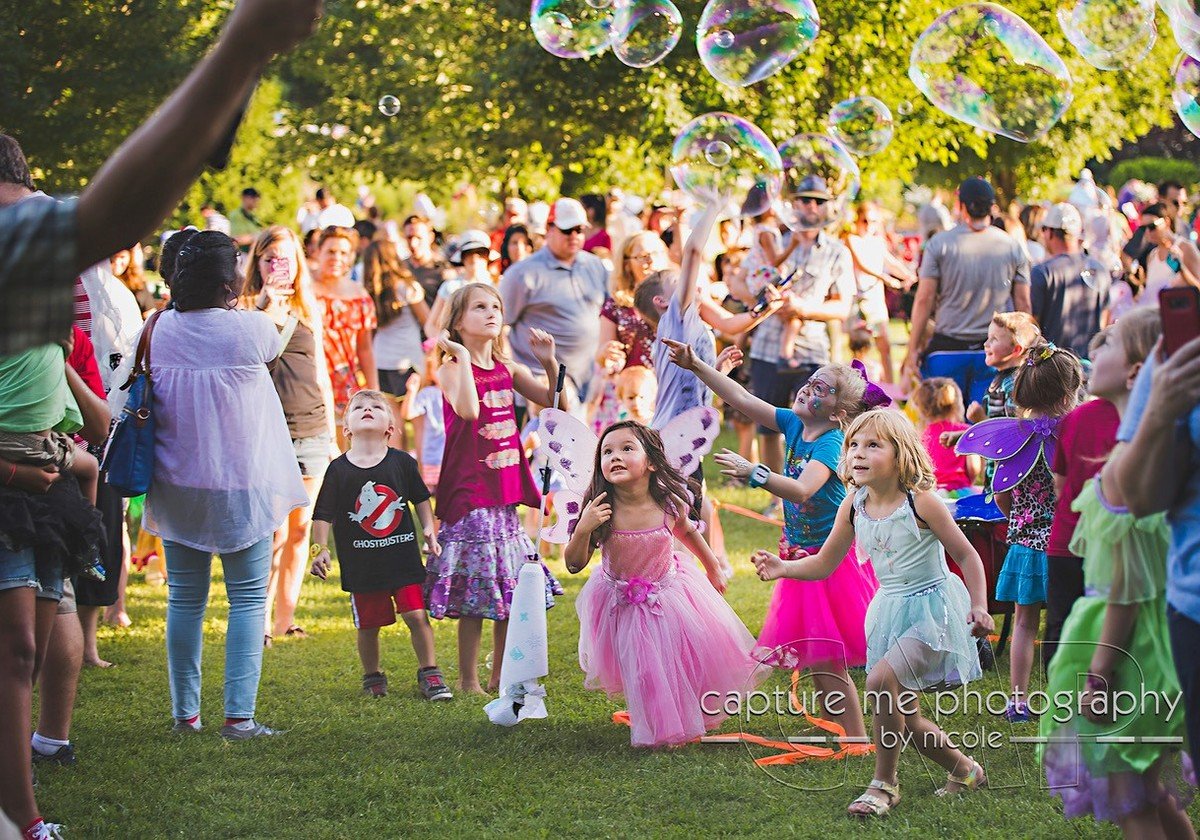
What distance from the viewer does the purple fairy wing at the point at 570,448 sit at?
19.7 ft

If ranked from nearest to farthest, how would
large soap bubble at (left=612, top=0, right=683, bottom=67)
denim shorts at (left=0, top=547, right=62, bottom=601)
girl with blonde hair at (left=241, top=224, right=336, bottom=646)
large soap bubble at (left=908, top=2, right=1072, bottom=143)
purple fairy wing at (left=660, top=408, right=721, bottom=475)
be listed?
1. denim shorts at (left=0, top=547, right=62, bottom=601)
2. purple fairy wing at (left=660, top=408, right=721, bottom=475)
3. girl with blonde hair at (left=241, top=224, right=336, bottom=646)
4. large soap bubble at (left=908, top=2, right=1072, bottom=143)
5. large soap bubble at (left=612, top=0, right=683, bottom=67)

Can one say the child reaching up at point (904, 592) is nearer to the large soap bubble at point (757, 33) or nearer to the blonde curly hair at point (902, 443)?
the blonde curly hair at point (902, 443)

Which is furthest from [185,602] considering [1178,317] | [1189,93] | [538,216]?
[538,216]

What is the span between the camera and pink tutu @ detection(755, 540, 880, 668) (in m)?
5.54

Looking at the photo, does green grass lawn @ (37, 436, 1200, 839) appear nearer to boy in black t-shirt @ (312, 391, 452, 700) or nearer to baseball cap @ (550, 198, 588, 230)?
boy in black t-shirt @ (312, 391, 452, 700)

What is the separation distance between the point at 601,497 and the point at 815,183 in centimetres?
445

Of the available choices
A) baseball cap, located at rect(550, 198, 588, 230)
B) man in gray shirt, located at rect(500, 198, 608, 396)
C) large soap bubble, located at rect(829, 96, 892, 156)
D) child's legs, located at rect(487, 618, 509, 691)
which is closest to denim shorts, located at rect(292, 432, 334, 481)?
child's legs, located at rect(487, 618, 509, 691)

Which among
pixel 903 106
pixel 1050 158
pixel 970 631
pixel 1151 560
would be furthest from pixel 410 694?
pixel 1050 158

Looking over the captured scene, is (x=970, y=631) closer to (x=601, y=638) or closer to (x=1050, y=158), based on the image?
(x=601, y=638)

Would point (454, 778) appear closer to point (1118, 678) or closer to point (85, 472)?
point (85, 472)

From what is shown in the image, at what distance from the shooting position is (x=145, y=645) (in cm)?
759

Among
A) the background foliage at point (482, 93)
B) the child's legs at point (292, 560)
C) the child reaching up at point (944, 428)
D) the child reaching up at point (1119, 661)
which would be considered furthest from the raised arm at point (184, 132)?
the background foliage at point (482, 93)

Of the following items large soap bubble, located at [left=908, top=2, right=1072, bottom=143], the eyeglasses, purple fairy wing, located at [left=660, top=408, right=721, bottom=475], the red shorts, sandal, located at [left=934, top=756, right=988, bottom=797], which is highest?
large soap bubble, located at [left=908, top=2, right=1072, bottom=143]

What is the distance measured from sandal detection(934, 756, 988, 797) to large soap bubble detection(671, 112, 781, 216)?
4.17 m
